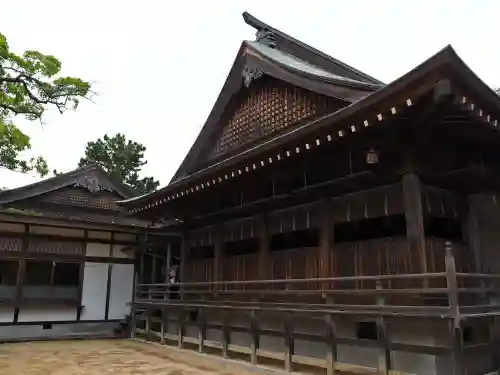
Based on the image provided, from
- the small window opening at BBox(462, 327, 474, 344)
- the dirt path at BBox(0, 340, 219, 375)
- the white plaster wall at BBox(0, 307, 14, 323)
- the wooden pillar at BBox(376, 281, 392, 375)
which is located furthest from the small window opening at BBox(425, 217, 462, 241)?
the white plaster wall at BBox(0, 307, 14, 323)

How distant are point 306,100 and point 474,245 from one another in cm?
460

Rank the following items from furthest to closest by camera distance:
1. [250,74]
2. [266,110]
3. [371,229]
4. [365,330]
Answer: [250,74], [266,110], [371,229], [365,330]

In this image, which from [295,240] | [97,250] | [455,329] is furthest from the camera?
[97,250]

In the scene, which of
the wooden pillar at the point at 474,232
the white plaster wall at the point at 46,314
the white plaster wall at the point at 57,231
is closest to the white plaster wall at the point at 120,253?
the white plaster wall at the point at 57,231

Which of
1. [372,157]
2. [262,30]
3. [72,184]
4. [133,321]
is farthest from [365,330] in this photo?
[72,184]

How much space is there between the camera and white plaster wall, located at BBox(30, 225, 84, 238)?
13.6 metres

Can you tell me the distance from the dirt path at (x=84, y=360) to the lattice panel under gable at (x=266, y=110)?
578 cm

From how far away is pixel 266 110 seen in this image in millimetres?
10945

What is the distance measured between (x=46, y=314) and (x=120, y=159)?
92.4ft

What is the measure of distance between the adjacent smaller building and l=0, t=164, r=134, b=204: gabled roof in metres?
0.08

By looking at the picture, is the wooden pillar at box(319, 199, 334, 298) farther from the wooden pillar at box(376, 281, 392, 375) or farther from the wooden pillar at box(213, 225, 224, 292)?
the wooden pillar at box(213, 225, 224, 292)

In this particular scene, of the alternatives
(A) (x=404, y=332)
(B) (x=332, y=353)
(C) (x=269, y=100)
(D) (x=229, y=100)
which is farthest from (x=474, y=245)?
(D) (x=229, y=100)

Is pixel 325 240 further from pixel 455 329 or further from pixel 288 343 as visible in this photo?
pixel 455 329

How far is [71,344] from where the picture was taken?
1223cm
